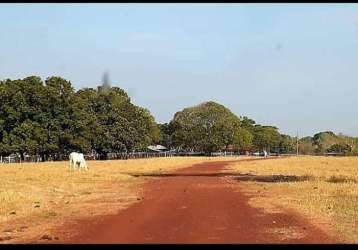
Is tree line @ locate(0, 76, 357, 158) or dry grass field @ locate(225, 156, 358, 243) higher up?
tree line @ locate(0, 76, 357, 158)

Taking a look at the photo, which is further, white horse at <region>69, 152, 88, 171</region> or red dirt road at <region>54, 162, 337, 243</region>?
white horse at <region>69, 152, 88, 171</region>

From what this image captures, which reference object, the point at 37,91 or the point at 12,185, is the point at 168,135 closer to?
the point at 37,91

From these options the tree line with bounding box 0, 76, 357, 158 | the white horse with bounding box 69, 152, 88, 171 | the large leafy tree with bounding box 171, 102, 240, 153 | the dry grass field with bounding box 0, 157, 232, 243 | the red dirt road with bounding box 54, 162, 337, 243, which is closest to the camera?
the red dirt road with bounding box 54, 162, 337, 243

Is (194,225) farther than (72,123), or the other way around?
(72,123)

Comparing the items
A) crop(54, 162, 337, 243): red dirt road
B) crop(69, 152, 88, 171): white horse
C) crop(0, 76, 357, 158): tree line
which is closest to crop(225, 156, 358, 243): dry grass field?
crop(54, 162, 337, 243): red dirt road

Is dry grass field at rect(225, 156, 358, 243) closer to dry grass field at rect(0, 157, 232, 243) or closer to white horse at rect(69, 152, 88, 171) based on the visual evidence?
dry grass field at rect(0, 157, 232, 243)

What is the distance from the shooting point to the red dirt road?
1090 cm

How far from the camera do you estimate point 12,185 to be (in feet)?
81.6

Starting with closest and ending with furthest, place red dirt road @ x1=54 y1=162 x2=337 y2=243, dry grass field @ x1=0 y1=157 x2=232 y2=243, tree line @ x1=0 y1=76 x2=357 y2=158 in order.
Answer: red dirt road @ x1=54 y1=162 x2=337 y2=243 < dry grass field @ x1=0 y1=157 x2=232 y2=243 < tree line @ x1=0 y1=76 x2=357 y2=158

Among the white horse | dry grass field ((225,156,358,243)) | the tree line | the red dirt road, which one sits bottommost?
the red dirt road

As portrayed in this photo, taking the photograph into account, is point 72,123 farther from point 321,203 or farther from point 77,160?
point 321,203

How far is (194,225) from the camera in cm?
1270

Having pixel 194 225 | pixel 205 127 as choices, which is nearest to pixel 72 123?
pixel 205 127
